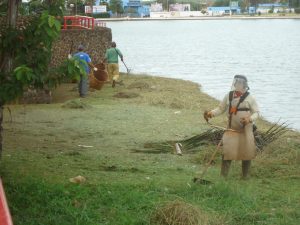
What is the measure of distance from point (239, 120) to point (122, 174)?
5.77 ft

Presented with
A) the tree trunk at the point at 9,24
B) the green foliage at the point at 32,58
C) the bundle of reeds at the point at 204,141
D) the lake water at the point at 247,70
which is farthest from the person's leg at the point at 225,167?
the lake water at the point at 247,70

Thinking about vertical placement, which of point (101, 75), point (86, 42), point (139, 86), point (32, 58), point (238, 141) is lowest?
point (139, 86)

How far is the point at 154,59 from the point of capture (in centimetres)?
5078

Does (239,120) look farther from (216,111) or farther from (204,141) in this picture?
(204,141)

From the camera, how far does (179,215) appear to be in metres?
6.96

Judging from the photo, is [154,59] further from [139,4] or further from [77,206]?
[139,4]

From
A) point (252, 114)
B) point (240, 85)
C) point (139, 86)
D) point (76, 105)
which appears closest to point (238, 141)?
point (252, 114)

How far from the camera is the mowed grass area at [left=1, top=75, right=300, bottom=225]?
755cm

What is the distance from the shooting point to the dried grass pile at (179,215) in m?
6.92

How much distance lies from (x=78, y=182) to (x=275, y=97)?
19.2 m

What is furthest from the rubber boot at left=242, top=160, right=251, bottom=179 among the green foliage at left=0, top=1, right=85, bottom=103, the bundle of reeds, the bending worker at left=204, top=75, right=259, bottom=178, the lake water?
the lake water

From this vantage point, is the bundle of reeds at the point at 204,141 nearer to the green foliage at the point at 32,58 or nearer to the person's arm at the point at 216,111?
the person's arm at the point at 216,111

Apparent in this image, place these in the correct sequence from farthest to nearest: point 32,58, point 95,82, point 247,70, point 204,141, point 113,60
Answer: point 247,70 → point 113,60 → point 95,82 → point 204,141 → point 32,58

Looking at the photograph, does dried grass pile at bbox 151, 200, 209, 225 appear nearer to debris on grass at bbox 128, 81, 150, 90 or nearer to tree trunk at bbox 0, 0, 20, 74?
tree trunk at bbox 0, 0, 20, 74
